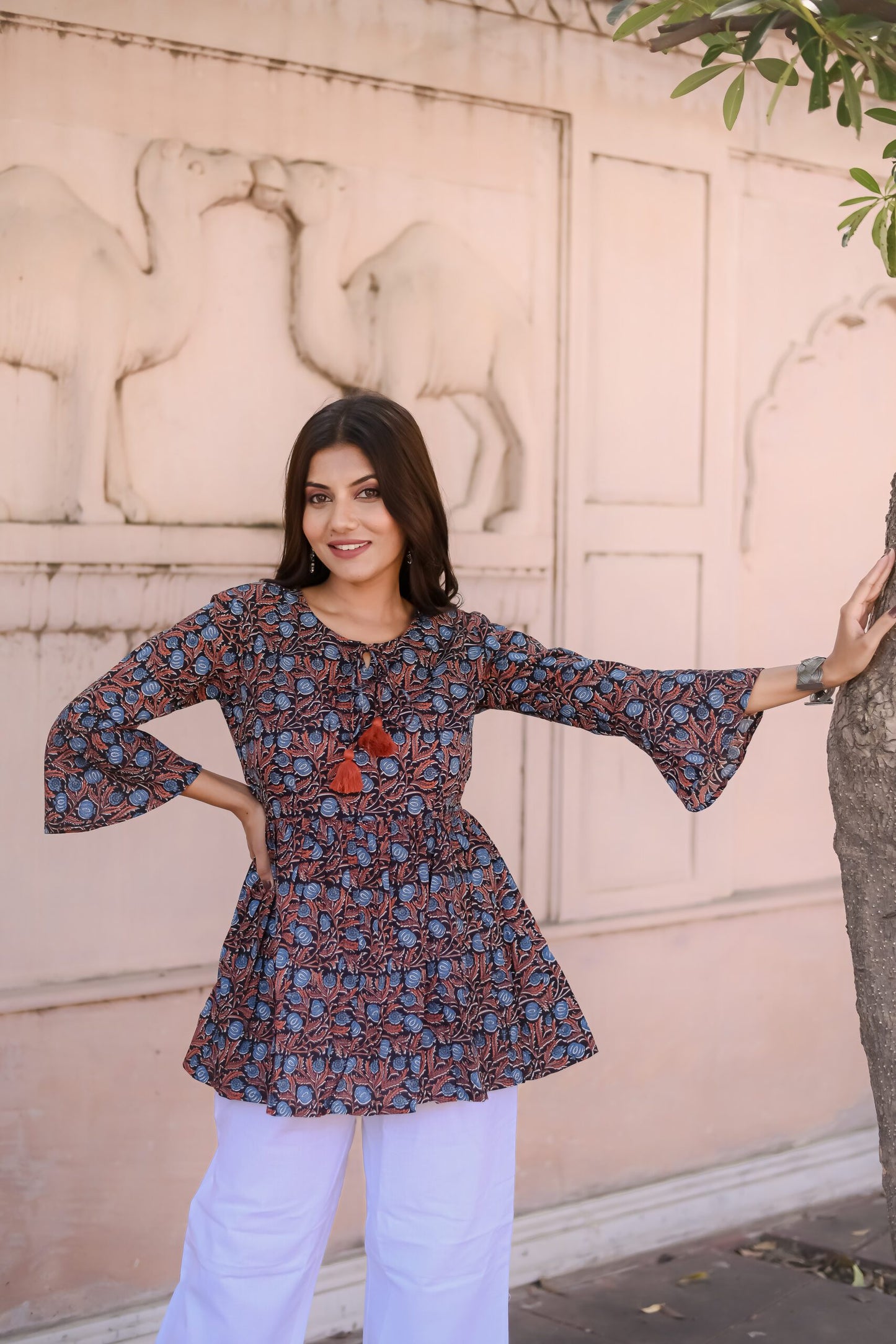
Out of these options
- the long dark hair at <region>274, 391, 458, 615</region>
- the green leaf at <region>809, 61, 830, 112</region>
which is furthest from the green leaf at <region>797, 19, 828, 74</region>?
the long dark hair at <region>274, 391, 458, 615</region>

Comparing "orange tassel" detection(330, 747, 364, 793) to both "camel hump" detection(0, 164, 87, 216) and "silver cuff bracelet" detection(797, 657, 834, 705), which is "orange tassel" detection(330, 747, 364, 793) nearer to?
"silver cuff bracelet" detection(797, 657, 834, 705)

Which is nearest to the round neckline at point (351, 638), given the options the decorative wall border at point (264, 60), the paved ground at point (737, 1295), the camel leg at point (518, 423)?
the camel leg at point (518, 423)

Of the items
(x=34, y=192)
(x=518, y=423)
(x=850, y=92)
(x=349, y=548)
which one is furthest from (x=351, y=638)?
(x=518, y=423)

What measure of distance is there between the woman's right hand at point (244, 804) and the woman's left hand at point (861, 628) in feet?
2.97

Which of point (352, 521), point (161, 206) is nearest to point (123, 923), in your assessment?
point (352, 521)

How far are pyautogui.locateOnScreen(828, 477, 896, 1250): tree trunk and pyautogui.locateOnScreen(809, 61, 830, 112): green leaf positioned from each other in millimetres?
534

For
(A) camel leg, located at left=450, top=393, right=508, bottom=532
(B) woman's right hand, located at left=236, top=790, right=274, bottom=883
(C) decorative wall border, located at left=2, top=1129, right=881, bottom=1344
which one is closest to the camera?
(B) woman's right hand, located at left=236, top=790, right=274, bottom=883

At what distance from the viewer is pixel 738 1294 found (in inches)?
139

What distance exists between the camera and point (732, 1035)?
157 inches

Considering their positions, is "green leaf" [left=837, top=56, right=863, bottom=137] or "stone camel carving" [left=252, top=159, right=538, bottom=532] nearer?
"green leaf" [left=837, top=56, right=863, bottom=137]

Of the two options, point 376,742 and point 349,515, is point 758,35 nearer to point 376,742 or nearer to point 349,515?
point 349,515

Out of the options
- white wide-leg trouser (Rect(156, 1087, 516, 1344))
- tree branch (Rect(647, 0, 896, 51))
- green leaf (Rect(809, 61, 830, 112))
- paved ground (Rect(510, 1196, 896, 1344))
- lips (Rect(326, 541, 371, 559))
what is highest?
tree branch (Rect(647, 0, 896, 51))

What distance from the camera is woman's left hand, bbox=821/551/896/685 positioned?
214 cm

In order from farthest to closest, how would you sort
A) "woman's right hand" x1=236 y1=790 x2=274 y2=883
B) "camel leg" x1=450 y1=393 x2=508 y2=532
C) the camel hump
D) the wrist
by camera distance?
1. "camel leg" x1=450 y1=393 x2=508 y2=532
2. the camel hump
3. "woman's right hand" x1=236 y1=790 x2=274 y2=883
4. the wrist
